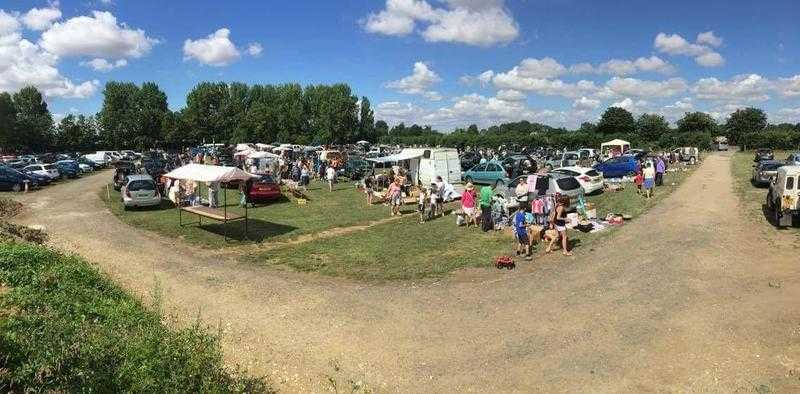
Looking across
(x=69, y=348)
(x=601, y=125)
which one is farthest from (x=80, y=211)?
(x=601, y=125)

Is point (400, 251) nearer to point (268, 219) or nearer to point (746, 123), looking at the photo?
point (268, 219)

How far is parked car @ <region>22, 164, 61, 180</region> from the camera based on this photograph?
33.2m

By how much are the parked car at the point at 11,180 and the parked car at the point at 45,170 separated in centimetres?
395

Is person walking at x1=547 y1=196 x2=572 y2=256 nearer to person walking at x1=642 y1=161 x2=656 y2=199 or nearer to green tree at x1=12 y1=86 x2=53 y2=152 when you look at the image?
Result: person walking at x1=642 y1=161 x2=656 y2=199

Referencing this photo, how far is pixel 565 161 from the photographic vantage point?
38250 mm

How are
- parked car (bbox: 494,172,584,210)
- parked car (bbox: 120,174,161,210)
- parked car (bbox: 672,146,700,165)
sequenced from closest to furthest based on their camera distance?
parked car (bbox: 494,172,584,210)
parked car (bbox: 120,174,161,210)
parked car (bbox: 672,146,700,165)

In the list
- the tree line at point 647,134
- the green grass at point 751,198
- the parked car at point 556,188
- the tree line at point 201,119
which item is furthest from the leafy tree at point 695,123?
the parked car at point 556,188

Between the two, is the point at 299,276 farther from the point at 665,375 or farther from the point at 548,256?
the point at 665,375

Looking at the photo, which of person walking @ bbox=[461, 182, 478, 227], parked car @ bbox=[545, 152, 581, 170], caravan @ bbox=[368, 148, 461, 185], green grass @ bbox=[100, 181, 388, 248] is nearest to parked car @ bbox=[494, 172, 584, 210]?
person walking @ bbox=[461, 182, 478, 227]

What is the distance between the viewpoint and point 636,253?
1280cm

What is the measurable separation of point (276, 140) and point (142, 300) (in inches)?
3423

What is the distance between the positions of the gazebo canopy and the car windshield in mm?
3713

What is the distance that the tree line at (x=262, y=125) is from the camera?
7362cm

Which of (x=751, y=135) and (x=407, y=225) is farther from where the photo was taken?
(x=751, y=135)
